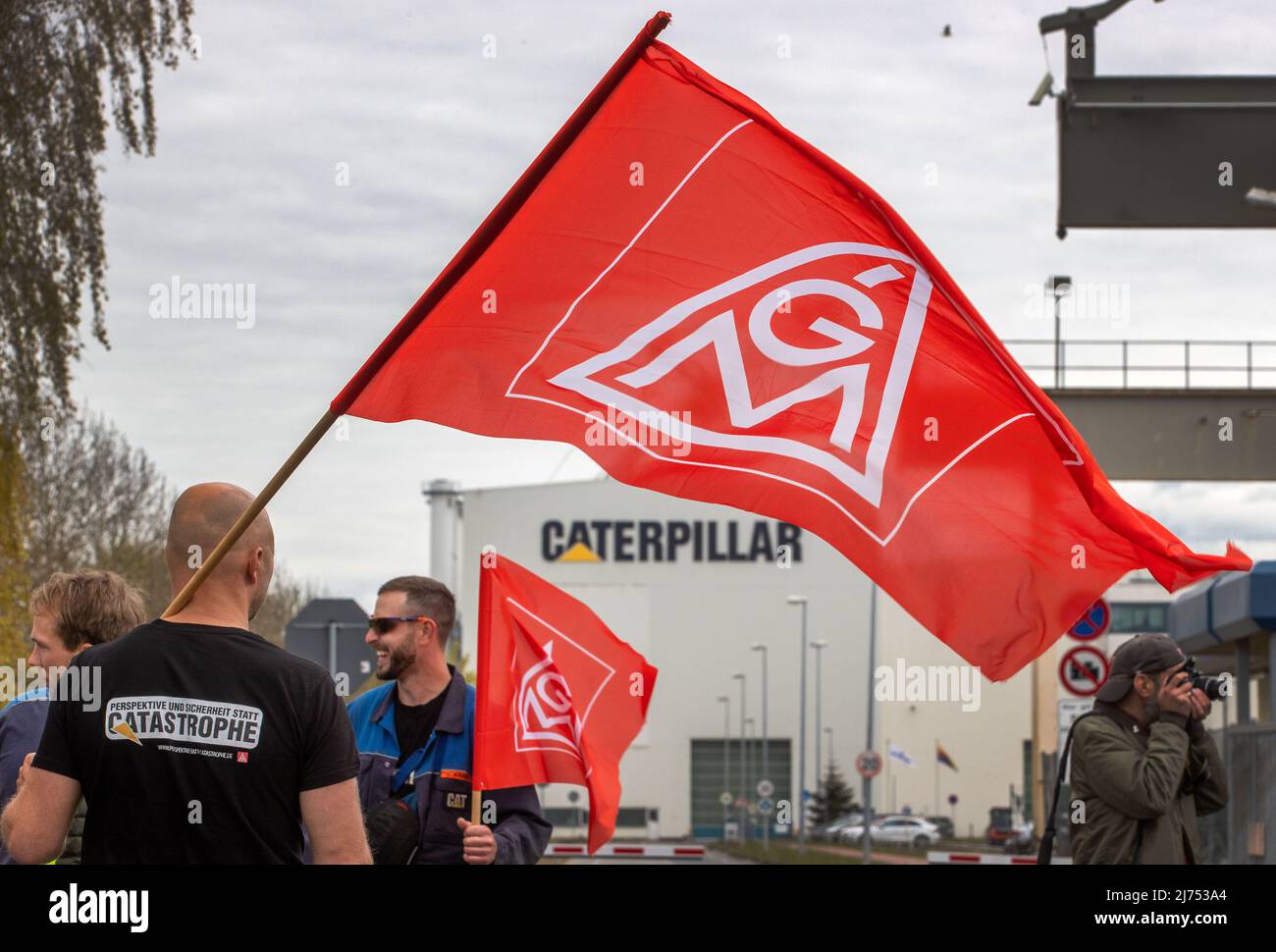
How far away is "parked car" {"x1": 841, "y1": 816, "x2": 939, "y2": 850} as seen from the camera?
7188cm

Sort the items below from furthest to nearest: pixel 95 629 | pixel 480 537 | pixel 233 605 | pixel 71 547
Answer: pixel 480 537, pixel 71 547, pixel 95 629, pixel 233 605

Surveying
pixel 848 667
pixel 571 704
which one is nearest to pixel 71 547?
pixel 571 704

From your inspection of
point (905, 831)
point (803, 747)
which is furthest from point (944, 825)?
point (803, 747)

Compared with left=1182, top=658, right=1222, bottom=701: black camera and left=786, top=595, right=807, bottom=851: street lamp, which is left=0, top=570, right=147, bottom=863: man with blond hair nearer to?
left=1182, top=658, right=1222, bottom=701: black camera

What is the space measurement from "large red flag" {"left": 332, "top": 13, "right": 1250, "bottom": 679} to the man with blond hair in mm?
1552

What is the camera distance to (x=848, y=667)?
3413 inches

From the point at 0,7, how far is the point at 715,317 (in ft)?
46.2

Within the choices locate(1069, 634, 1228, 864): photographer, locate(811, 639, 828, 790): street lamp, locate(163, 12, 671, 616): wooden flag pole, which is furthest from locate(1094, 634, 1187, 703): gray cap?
locate(811, 639, 828, 790): street lamp

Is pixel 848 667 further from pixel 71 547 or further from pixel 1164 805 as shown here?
pixel 1164 805

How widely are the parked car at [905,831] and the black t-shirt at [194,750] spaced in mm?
69515

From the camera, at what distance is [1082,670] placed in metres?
16.1

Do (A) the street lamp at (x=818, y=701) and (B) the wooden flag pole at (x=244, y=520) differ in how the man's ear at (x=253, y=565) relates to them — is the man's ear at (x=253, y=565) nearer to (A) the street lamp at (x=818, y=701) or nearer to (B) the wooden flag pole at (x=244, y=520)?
(B) the wooden flag pole at (x=244, y=520)
